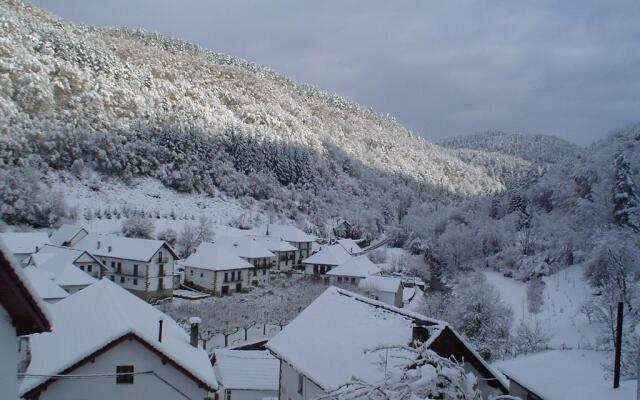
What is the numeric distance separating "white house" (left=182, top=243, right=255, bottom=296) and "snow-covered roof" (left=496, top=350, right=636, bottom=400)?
33299 mm

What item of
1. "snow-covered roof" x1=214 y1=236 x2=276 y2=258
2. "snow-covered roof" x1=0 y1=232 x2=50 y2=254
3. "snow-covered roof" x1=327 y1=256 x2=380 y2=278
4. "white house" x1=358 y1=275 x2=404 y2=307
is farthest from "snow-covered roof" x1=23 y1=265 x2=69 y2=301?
"snow-covered roof" x1=327 y1=256 x2=380 y2=278

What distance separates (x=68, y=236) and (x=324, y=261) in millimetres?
26405

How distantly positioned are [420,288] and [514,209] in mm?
16700

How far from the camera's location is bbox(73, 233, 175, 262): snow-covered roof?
138ft

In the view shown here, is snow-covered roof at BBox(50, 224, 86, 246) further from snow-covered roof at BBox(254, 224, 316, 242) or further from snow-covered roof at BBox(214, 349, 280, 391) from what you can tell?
snow-covered roof at BBox(214, 349, 280, 391)

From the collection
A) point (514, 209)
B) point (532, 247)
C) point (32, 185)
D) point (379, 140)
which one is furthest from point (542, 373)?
point (379, 140)

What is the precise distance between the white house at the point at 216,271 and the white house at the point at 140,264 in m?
2.28

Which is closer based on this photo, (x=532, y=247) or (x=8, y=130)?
(x=532, y=247)

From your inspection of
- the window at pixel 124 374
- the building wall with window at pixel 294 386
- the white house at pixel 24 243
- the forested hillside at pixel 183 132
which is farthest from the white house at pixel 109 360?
the forested hillside at pixel 183 132

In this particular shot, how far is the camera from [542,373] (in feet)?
45.0

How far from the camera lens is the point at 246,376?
20.2 m

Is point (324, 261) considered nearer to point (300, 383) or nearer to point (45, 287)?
point (45, 287)

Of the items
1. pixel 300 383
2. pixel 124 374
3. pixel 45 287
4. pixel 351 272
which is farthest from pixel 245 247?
pixel 124 374

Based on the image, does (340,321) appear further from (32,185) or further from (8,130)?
(8,130)
